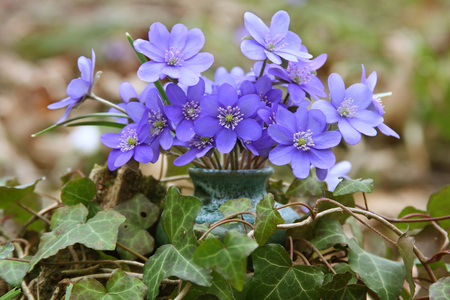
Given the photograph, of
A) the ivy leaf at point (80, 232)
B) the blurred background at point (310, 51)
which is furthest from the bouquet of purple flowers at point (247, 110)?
the blurred background at point (310, 51)

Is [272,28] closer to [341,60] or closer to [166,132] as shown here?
[166,132]

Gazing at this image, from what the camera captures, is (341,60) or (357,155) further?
(341,60)

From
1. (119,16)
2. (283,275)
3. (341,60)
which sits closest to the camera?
(283,275)

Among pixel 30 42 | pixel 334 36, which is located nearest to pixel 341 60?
pixel 334 36

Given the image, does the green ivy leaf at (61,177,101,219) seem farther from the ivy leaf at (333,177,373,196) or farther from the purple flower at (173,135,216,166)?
the ivy leaf at (333,177,373,196)

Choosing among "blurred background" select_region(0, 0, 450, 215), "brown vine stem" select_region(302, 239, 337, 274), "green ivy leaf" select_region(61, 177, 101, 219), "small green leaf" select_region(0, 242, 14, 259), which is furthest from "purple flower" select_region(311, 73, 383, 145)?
"blurred background" select_region(0, 0, 450, 215)

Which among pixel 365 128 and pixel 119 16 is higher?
pixel 365 128

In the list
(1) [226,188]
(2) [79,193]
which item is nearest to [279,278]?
(1) [226,188]
